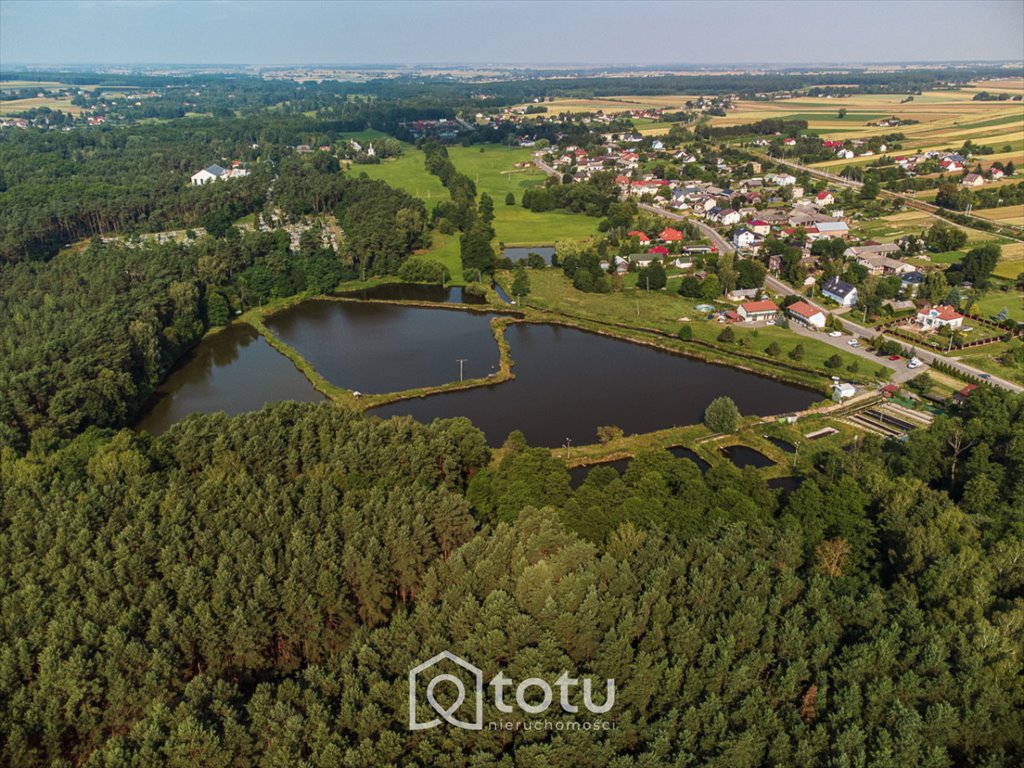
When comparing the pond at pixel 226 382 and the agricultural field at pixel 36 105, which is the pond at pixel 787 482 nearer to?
the pond at pixel 226 382

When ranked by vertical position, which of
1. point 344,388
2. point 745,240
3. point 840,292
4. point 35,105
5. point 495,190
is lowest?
point 344,388

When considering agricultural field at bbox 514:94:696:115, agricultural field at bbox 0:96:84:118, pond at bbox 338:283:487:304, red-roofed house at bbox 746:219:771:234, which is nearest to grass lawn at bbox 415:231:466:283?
pond at bbox 338:283:487:304

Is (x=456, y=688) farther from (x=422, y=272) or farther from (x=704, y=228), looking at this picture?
(x=704, y=228)

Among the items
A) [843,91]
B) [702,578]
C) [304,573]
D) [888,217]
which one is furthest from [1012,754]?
[843,91]

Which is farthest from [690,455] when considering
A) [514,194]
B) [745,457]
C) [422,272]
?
[514,194]

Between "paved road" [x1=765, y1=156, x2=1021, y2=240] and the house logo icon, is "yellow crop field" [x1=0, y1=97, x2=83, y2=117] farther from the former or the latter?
the house logo icon

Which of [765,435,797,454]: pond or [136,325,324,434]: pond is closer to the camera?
[765,435,797,454]: pond
